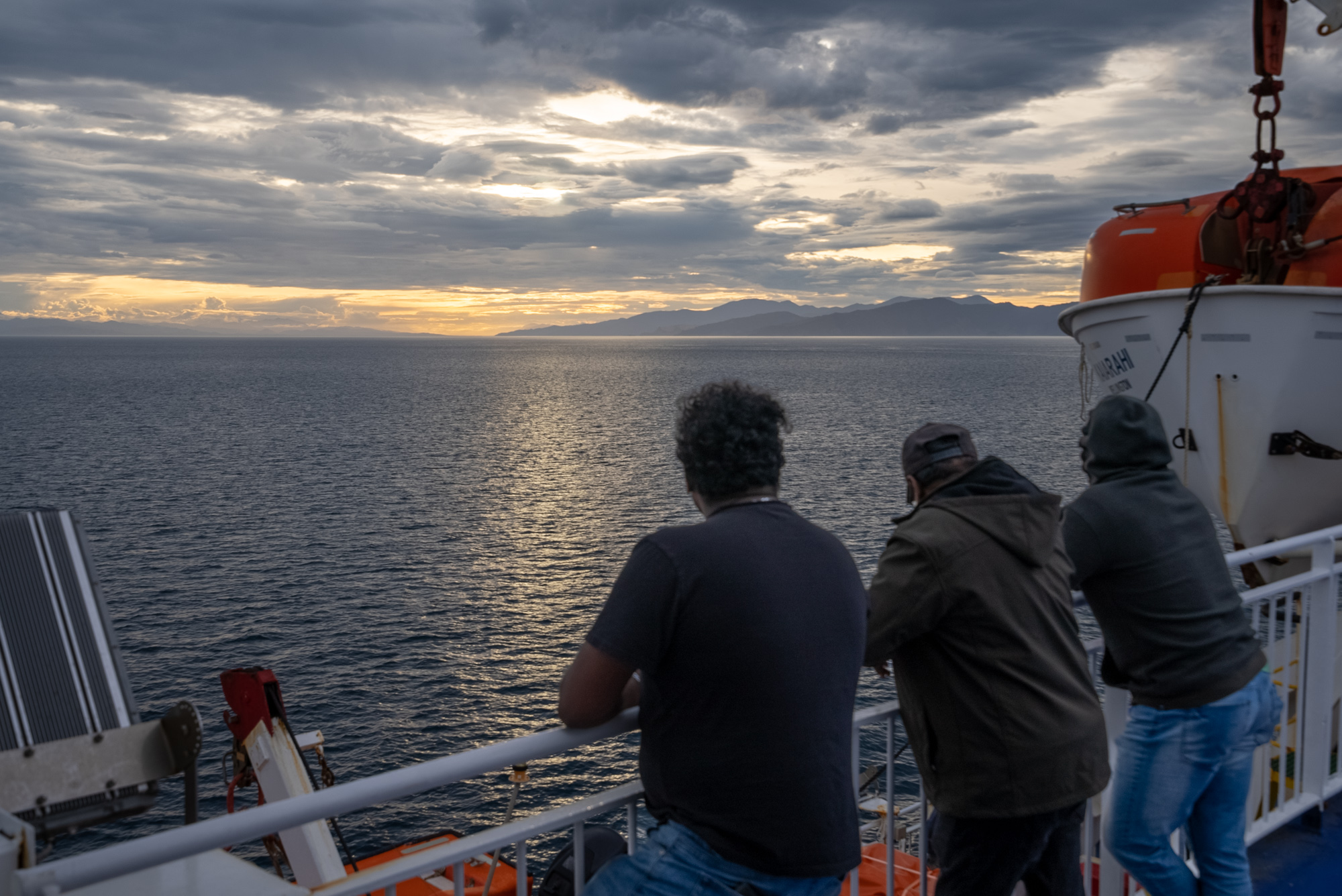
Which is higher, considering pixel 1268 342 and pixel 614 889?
pixel 1268 342

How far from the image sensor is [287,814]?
1786mm

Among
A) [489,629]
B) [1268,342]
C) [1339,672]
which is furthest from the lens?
[489,629]

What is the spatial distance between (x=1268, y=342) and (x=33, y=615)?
30.6ft

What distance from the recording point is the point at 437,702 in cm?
1902

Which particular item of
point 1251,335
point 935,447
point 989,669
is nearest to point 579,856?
point 989,669

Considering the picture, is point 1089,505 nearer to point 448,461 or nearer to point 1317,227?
point 1317,227

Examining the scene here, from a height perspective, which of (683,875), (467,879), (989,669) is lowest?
(467,879)

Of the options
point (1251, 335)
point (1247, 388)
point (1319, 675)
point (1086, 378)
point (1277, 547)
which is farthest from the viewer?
point (1086, 378)

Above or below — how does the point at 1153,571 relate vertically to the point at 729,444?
below

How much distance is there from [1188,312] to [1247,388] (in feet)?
2.79

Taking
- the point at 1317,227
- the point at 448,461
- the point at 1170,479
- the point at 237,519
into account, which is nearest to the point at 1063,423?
the point at 448,461

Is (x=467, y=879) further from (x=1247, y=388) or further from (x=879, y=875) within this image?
(x=1247, y=388)

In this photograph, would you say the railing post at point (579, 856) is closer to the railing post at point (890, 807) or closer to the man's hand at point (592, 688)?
the man's hand at point (592, 688)

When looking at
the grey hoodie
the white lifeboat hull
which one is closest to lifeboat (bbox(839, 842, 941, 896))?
the grey hoodie
